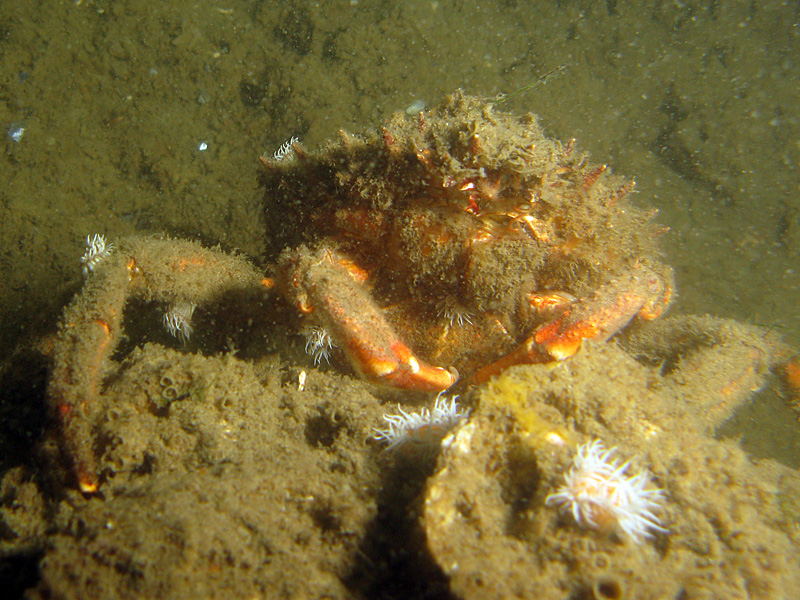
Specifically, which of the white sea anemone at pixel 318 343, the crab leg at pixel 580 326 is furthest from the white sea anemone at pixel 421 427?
the white sea anemone at pixel 318 343

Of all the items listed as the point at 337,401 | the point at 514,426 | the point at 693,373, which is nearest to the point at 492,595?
the point at 514,426

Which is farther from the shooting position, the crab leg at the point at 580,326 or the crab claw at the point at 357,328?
the crab leg at the point at 580,326

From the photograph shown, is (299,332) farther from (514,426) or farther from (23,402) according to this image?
(514,426)

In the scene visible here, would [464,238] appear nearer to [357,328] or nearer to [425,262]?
[425,262]

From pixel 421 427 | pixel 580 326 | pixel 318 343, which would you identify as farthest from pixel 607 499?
pixel 318 343

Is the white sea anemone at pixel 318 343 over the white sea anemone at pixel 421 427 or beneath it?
beneath

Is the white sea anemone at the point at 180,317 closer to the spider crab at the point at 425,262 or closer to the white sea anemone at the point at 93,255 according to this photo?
Answer: the spider crab at the point at 425,262
